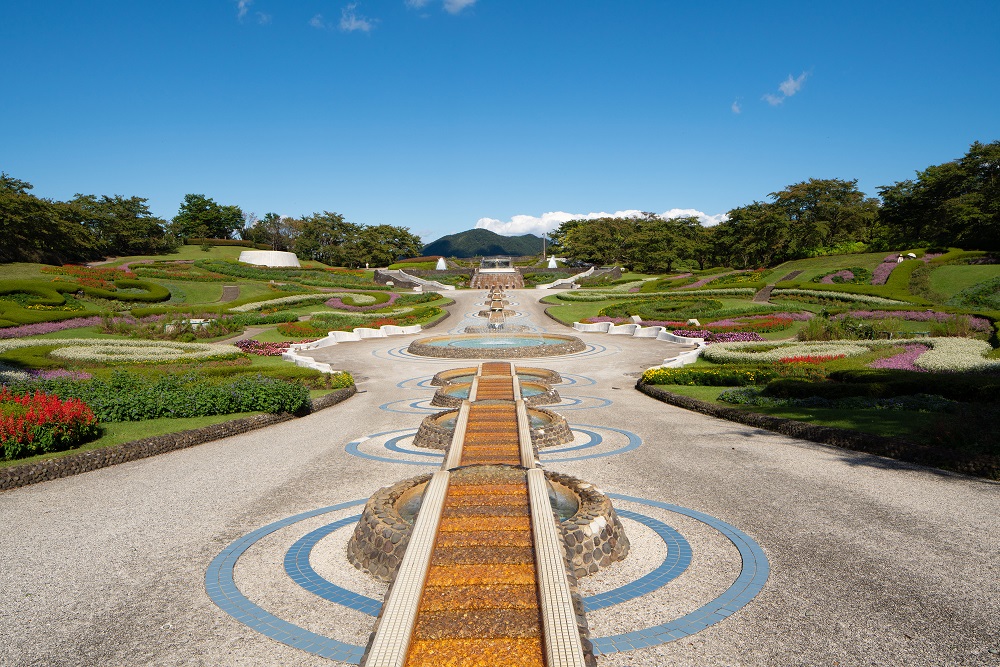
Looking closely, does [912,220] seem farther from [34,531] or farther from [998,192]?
[34,531]

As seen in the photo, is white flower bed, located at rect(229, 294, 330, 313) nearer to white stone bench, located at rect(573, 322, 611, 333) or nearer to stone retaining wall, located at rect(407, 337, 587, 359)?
stone retaining wall, located at rect(407, 337, 587, 359)

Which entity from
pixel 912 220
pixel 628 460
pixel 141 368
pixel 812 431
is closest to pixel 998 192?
pixel 912 220

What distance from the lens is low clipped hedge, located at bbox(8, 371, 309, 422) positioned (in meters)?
14.4

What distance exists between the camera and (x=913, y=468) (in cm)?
1045

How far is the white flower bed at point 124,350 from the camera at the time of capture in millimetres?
23250

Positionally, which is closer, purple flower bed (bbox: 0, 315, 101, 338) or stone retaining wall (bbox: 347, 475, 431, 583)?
stone retaining wall (bbox: 347, 475, 431, 583)

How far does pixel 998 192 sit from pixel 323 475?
6335 centimetres

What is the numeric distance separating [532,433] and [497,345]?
20056mm

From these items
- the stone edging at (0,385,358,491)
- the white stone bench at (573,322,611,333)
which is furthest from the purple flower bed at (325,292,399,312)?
the stone edging at (0,385,358,491)

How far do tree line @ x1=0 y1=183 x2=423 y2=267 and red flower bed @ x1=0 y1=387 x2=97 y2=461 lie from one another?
5052cm

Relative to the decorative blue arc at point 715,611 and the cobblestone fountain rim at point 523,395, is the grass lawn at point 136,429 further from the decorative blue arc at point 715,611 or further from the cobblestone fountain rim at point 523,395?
the decorative blue arc at point 715,611

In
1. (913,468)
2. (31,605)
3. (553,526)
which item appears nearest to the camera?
(31,605)

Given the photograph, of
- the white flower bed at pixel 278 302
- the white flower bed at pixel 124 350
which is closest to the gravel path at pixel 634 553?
the white flower bed at pixel 124 350

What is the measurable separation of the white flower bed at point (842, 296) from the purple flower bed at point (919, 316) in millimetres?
3440
